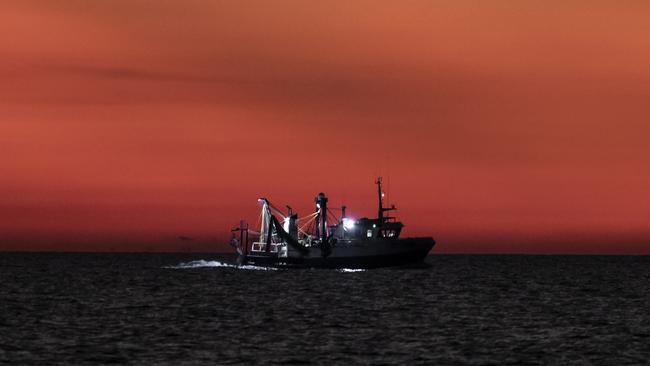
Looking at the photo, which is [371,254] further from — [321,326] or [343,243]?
[321,326]

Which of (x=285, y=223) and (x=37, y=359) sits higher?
(x=285, y=223)

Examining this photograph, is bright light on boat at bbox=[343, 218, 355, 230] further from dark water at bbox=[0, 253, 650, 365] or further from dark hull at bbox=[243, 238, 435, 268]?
dark water at bbox=[0, 253, 650, 365]

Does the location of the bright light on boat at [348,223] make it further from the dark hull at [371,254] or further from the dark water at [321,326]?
the dark water at [321,326]

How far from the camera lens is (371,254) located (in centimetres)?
16338

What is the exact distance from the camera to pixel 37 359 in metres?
56.4

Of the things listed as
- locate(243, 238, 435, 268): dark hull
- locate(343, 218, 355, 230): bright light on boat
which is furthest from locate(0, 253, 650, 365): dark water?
locate(343, 218, 355, 230): bright light on boat

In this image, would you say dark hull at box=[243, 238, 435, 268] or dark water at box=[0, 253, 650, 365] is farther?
dark hull at box=[243, 238, 435, 268]

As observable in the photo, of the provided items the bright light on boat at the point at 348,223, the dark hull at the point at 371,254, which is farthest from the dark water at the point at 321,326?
the bright light on boat at the point at 348,223

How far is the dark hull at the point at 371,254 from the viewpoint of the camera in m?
162

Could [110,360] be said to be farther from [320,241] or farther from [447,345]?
[320,241]

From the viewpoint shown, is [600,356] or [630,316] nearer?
[600,356]

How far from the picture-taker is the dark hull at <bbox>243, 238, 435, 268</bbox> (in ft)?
531

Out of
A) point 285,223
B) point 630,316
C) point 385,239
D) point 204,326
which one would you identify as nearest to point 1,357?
point 204,326

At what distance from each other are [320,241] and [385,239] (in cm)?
1583
